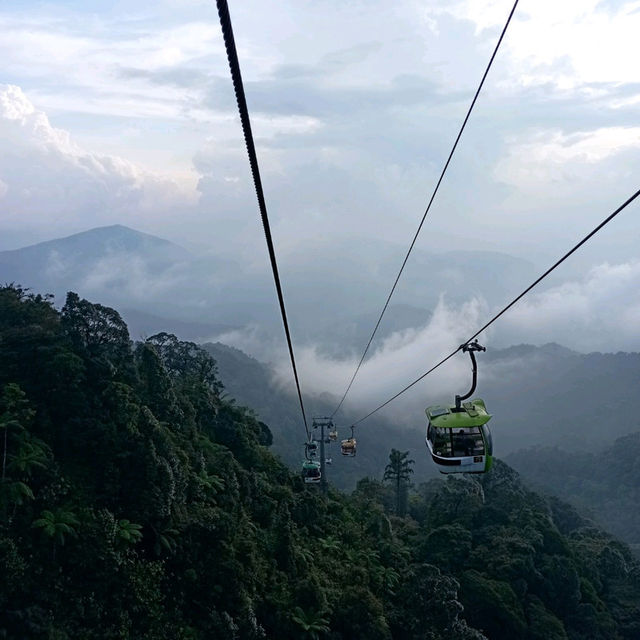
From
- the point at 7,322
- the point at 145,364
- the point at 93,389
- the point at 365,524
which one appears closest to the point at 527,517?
the point at 365,524

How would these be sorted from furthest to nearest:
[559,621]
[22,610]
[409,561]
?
1. [409,561]
2. [559,621]
3. [22,610]

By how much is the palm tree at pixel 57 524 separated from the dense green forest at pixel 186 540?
0.24ft

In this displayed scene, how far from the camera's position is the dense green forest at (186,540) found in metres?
22.5

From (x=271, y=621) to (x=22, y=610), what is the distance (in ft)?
34.2

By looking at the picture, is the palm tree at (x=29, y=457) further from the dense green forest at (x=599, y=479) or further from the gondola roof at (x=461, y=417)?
the dense green forest at (x=599, y=479)

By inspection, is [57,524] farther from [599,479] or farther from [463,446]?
[599,479]

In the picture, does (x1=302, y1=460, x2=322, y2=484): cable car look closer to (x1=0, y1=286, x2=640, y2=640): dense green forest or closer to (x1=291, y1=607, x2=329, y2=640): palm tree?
(x1=0, y1=286, x2=640, y2=640): dense green forest

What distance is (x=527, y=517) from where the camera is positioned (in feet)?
160

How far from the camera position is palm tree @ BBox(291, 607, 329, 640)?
26.5 m

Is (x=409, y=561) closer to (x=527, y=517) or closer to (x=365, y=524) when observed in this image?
(x=365, y=524)

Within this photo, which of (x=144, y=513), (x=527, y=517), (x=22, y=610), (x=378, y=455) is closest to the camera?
(x=22, y=610)

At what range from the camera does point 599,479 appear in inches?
4990

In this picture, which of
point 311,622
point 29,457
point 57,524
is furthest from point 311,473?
point 57,524

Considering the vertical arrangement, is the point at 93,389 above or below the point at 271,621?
above
